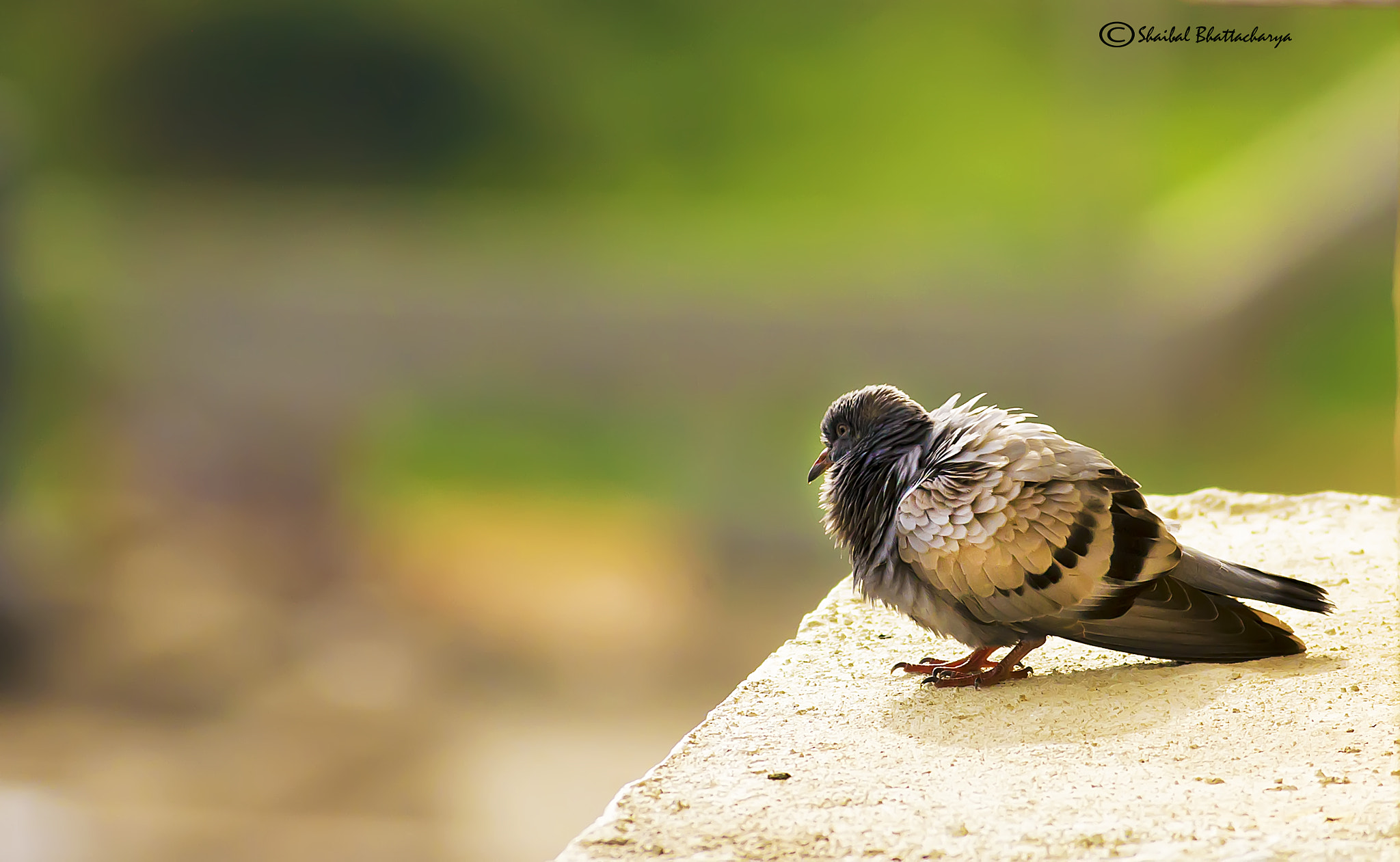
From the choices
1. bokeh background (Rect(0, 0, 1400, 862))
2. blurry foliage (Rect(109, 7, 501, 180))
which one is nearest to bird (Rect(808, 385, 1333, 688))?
bokeh background (Rect(0, 0, 1400, 862))

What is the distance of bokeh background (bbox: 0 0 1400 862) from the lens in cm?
806

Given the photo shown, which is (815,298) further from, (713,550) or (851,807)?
(851,807)

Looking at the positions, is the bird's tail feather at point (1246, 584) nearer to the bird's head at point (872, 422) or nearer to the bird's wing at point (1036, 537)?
the bird's wing at point (1036, 537)

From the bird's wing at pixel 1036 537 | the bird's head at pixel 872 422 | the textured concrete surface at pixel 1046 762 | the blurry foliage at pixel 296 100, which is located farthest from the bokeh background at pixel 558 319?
the bird's wing at pixel 1036 537

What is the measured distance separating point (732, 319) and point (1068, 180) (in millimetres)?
2839

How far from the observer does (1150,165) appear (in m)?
9.99

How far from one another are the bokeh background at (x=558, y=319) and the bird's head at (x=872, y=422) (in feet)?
14.5

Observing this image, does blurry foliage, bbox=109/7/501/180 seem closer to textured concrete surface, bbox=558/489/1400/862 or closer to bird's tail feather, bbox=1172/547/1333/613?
textured concrete surface, bbox=558/489/1400/862

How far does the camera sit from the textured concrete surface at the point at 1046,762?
1.73 metres

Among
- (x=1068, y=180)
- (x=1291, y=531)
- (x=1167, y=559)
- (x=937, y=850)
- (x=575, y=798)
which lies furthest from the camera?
(x=1068, y=180)

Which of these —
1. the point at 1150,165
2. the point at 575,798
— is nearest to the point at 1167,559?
the point at 575,798

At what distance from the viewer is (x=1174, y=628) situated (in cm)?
229

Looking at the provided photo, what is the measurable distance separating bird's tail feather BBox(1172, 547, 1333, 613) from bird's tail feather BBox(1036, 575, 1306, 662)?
2 cm

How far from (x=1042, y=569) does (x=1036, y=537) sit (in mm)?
55
